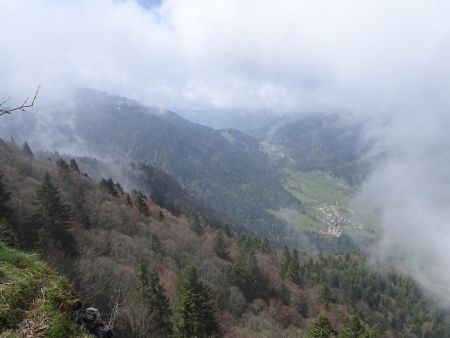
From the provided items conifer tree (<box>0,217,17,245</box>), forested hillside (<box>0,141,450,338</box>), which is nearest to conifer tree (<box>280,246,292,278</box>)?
forested hillside (<box>0,141,450,338</box>)

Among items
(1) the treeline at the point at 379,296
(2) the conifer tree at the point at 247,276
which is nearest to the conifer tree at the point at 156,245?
(2) the conifer tree at the point at 247,276

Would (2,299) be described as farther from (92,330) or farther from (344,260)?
(344,260)

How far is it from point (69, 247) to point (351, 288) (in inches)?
5652

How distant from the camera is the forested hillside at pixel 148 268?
38.7 metres

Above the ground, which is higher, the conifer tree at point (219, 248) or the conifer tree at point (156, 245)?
the conifer tree at point (219, 248)

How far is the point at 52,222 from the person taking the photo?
50875mm

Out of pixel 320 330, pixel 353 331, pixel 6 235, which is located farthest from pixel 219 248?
pixel 6 235

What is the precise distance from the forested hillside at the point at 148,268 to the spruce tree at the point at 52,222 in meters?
0.15

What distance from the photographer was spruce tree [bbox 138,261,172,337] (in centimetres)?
4151

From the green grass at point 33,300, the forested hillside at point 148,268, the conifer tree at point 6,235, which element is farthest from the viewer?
the forested hillside at point 148,268

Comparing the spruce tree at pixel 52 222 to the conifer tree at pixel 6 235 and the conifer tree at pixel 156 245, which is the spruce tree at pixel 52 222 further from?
the conifer tree at pixel 6 235

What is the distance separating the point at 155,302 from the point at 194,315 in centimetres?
558

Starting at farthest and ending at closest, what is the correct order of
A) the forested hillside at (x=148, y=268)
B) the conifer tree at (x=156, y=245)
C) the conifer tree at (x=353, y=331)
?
the conifer tree at (x=156, y=245), the conifer tree at (x=353, y=331), the forested hillside at (x=148, y=268)

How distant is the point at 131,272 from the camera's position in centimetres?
4872
